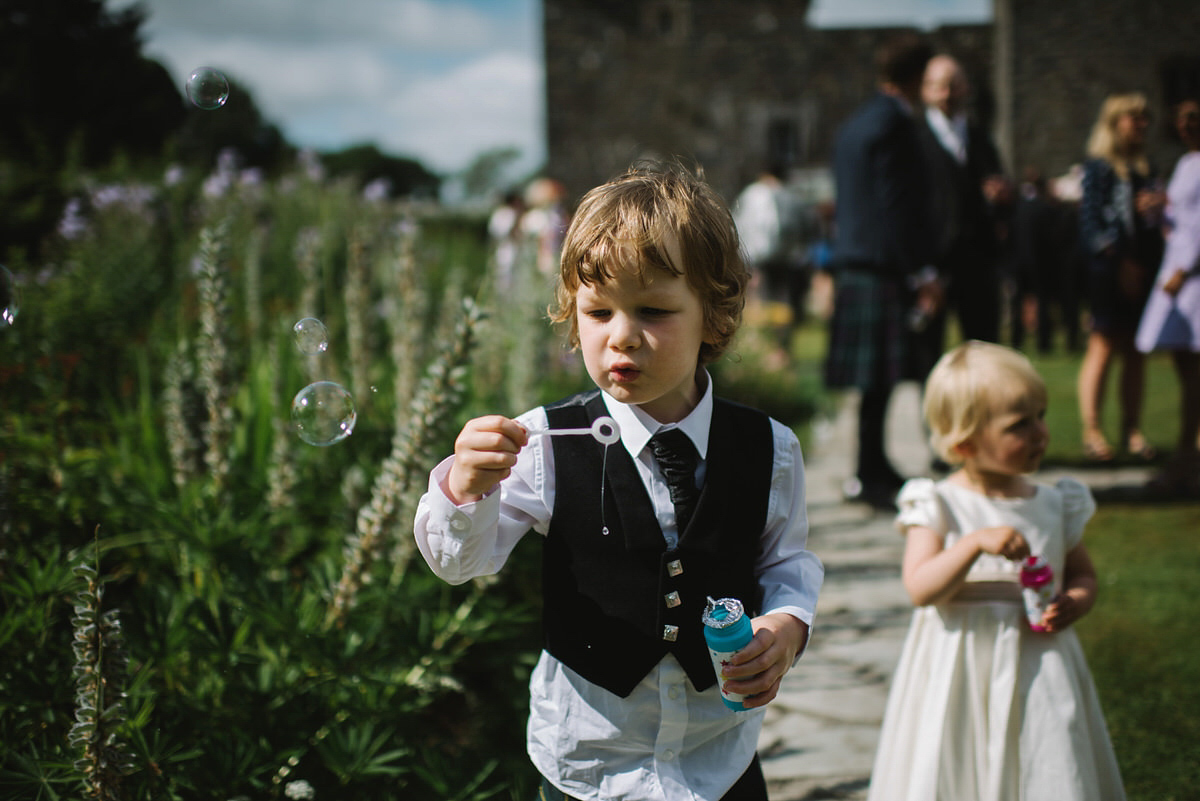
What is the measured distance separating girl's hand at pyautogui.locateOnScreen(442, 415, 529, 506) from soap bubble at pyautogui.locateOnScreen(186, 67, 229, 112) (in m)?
1.53

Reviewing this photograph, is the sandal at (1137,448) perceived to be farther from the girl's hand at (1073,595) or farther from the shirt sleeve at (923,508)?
the shirt sleeve at (923,508)

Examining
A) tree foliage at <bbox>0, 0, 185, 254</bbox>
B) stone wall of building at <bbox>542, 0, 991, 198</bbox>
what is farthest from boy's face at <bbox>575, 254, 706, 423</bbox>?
stone wall of building at <bbox>542, 0, 991, 198</bbox>

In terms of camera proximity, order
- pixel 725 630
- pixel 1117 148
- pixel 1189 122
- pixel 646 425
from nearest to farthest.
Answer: pixel 725 630 → pixel 646 425 → pixel 1189 122 → pixel 1117 148

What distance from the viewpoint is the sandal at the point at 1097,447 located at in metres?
5.39

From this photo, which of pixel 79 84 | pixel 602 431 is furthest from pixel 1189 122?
pixel 79 84

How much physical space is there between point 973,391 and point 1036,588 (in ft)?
1.41

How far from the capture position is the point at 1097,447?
17.8 ft

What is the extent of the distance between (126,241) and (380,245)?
1.58 metres

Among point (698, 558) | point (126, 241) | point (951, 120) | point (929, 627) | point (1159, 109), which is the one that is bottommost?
point (929, 627)

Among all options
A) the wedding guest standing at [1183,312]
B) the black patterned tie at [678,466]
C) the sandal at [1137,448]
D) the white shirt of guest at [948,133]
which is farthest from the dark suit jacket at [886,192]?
the black patterned tie at [678,466]

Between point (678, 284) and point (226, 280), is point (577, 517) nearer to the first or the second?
point (678, 284)

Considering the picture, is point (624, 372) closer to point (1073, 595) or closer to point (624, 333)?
point (624, 333)

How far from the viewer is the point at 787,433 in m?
1.57

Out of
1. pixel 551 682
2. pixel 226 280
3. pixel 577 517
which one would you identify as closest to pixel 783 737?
pixel 551 682
